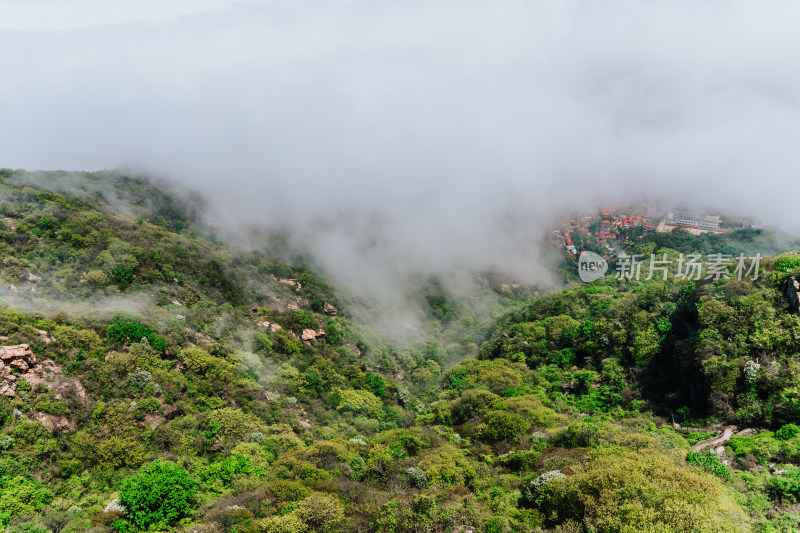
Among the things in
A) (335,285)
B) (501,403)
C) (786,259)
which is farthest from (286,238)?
(786,259)

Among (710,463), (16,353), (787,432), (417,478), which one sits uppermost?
(16,353)

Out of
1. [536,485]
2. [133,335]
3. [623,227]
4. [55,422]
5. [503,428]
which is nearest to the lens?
[536,485]

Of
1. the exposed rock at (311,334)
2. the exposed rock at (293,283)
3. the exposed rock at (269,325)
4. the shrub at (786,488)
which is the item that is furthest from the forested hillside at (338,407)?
the exposed rock at (293,283)

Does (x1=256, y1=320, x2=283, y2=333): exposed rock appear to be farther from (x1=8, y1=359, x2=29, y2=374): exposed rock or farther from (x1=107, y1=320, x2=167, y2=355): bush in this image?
(x1=8, y1=359, x2=29, y2=374): exposed rock

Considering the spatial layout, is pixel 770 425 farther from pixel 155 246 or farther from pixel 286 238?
pixel 286 238

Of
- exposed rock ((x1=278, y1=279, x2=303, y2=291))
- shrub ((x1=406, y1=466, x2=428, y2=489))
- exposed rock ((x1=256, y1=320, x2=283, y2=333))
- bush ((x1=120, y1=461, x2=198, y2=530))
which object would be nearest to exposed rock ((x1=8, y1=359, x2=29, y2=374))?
bush ((x1=120, y1=461, x2=198, y2=530))

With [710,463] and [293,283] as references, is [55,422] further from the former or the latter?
[293,283]

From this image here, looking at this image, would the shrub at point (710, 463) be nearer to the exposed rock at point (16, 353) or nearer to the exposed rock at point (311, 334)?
the exposed rock at point (16, 353)

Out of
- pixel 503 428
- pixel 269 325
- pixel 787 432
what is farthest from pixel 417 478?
pixel 269 325
